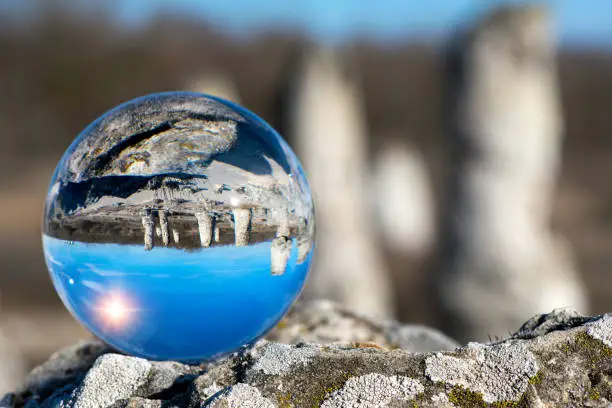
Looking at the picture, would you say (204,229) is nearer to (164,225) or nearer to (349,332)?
(164,225)

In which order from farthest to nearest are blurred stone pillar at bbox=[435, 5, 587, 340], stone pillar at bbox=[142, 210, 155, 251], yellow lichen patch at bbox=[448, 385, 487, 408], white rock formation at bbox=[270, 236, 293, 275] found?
blurred stone pillar at bbox=[435, 5, 587, 340] < white rock formation at bbox=[270, 236, 293, 275] < stone pillar at bbox=[142, 210, 155, 251] < yellow lichen patch at bbox=[448, 385, 487, 408]

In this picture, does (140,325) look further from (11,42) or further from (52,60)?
(11,42)

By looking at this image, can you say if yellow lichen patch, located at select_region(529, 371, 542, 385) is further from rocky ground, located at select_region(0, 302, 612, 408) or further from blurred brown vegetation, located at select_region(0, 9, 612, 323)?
blurred brown vegetation, located at select_region(0, 9, 612, 323)

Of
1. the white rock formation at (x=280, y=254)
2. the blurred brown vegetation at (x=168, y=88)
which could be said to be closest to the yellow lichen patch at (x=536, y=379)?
the white rock formation at (x=280, y=254)

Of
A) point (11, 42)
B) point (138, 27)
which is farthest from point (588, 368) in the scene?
point (138, 27)

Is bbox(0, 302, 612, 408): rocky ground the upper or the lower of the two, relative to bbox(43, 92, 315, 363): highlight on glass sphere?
lower

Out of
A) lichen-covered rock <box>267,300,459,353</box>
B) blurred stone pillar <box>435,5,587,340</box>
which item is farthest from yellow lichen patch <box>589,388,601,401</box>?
blurred stone pillar <box>435,5,587,340</box>

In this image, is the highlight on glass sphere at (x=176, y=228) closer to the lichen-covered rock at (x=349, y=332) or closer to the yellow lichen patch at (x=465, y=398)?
the lichen-covered rock at (x=349, y=332)
